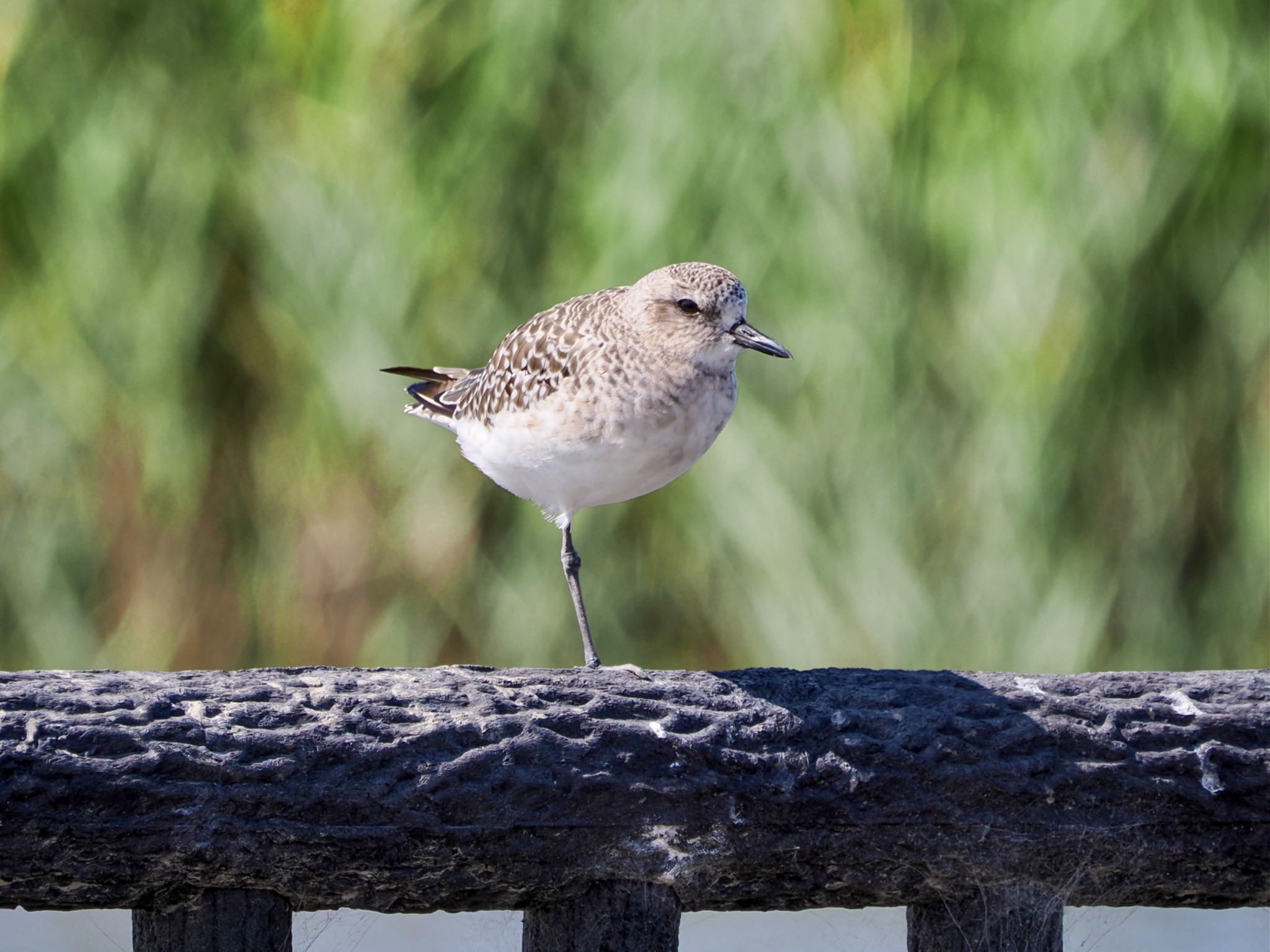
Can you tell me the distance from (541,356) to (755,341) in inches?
17.0

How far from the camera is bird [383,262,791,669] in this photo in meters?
2.06

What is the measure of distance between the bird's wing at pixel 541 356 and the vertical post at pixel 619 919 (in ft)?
3.45

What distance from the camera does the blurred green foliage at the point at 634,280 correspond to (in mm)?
2963

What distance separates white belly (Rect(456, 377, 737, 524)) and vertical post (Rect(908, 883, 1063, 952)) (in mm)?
860

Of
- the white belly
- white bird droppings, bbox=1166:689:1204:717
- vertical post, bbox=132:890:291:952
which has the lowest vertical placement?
vertical post, bbox=132:890:291:952

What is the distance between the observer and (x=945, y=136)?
297 centimetres

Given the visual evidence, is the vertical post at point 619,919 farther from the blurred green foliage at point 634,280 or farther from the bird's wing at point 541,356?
the blurred green foliage at point 634,280

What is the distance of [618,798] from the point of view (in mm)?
1266

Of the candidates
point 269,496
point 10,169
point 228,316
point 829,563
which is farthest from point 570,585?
point 10,169

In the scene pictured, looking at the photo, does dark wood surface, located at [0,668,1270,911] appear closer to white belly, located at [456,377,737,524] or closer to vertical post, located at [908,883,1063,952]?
vertical post, located at [908,883,1063,952]

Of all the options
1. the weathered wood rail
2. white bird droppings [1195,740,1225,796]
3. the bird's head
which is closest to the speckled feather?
the bird's head

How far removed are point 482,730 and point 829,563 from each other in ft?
5.84

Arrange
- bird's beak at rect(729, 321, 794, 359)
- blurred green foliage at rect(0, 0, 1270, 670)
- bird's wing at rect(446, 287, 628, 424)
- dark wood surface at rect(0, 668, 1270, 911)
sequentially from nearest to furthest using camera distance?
dark wood surface at rect(0, 668, 1270, 911), bird's beak at rect(729, 321, 794, 359), bird's wing at rect(446, 287, 628, 424), blurred green foliage at rect(0, 0, 1270, 670)

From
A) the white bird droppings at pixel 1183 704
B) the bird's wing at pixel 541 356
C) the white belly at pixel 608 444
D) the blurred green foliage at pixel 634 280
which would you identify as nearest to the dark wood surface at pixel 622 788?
the white bird droppings at pixel 1183 704
